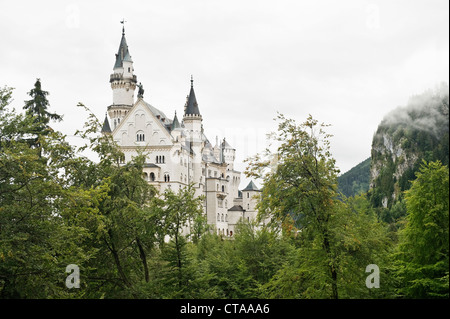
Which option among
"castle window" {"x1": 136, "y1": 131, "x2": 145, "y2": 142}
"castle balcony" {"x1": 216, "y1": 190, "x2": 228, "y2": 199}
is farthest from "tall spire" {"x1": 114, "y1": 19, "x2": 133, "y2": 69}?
"castle balcony" {"x1": 216, "y1": 190, "x2": 228, "y2": 199}

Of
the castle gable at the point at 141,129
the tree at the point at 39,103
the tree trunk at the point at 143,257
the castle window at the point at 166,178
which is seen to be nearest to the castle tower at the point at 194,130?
the castle gable at the point at 141,129

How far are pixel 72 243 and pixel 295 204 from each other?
9.60 metres

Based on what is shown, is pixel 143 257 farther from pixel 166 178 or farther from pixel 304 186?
pixel 166 178

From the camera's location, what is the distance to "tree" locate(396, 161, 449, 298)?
24.1 metres

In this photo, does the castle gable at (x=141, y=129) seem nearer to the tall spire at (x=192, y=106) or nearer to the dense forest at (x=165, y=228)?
the tall spire at (x=192, y=106)

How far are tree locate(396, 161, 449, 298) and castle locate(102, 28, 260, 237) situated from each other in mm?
52514

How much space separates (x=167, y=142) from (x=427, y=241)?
6614 centimetres

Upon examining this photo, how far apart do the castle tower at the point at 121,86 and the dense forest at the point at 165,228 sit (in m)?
65.6

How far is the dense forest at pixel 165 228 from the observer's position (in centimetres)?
2136

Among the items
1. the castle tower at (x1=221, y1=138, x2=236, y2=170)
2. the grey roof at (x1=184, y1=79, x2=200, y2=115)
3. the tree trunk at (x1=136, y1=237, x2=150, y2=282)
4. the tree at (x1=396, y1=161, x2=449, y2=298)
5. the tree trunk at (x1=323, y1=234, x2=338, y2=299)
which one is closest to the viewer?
the tree trunk at (x1=323, y1=234, x2=338, y2=299)

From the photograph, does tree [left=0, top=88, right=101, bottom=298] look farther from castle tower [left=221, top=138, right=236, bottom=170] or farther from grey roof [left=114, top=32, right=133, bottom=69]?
castle tower [left=221, top=138, right=236, bottom=170]

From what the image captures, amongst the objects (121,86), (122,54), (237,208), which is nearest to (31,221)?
(121,86)

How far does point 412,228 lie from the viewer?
1074 inches
